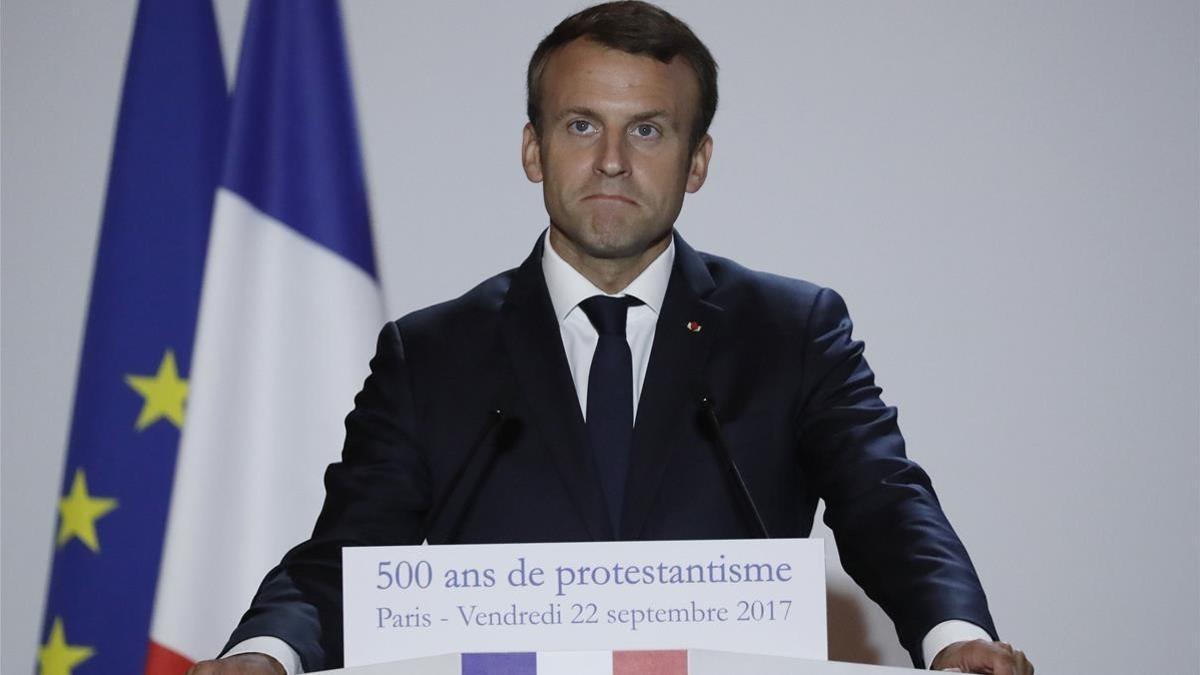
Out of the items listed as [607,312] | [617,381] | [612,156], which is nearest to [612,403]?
[617,381]

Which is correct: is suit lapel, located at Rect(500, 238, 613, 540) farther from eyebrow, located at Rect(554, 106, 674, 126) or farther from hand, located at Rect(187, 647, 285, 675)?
hand, located at Rect(187, 647, 285, 675)

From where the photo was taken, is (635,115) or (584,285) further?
(584,285)

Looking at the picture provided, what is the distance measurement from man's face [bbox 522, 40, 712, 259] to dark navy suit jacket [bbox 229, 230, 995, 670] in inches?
5.5

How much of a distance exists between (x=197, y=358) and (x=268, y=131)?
0.55 metres

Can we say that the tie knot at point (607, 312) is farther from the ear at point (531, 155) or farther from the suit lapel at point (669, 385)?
the ear at point (531, 155)

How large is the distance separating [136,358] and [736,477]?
1.85 meters

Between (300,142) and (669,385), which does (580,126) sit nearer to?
(669,385)

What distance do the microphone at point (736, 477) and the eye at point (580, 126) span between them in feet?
1.51

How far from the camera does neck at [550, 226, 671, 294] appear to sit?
2293 mm

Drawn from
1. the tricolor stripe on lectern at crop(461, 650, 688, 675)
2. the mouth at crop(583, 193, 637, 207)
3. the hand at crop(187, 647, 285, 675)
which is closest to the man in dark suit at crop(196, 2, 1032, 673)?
the mouth at crop(583, 193, 637, 207)

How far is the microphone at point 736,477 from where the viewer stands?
180cm

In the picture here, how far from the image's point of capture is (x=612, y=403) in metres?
2.17

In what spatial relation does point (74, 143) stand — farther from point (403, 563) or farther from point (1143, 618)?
point (1143, 618)

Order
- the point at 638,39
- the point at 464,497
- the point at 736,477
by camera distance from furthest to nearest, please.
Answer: the point at 638,39, the point at 464,497, the point at 736,477
